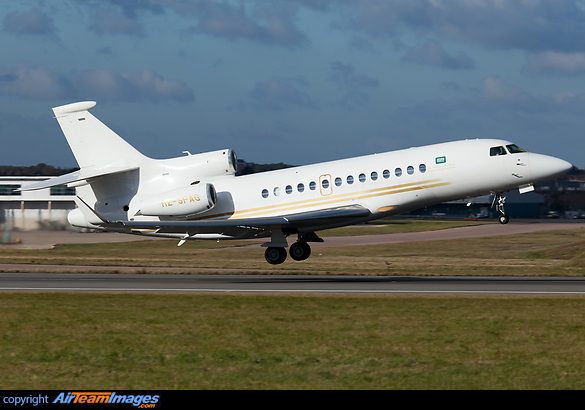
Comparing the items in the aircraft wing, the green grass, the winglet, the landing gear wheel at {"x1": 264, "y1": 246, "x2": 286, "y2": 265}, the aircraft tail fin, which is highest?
the winglet

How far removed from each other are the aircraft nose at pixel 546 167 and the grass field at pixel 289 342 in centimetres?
665

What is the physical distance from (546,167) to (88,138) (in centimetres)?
2019

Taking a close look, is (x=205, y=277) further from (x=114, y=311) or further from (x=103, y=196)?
(x=114, y=311)

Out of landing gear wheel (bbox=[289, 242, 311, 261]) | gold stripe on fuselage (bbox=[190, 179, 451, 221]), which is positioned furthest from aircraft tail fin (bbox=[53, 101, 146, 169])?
landing gear wheel (bbox=[289, 242, 311, 261])

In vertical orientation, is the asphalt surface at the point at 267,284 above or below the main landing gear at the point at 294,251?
below

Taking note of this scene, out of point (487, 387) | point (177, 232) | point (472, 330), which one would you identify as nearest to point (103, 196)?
point (177, 232)

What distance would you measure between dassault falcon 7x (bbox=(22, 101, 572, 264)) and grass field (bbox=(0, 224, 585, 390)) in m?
6.58

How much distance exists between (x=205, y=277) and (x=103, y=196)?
6.33m

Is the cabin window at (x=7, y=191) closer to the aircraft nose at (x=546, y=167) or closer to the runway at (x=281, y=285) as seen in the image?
the runway at (x=281, y=285)

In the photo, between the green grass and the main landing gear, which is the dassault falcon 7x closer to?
the main landing gear

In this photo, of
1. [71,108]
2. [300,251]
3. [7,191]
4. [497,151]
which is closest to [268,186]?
[300,251]

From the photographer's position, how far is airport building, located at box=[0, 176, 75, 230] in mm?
41750

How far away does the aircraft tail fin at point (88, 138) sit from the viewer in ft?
101
